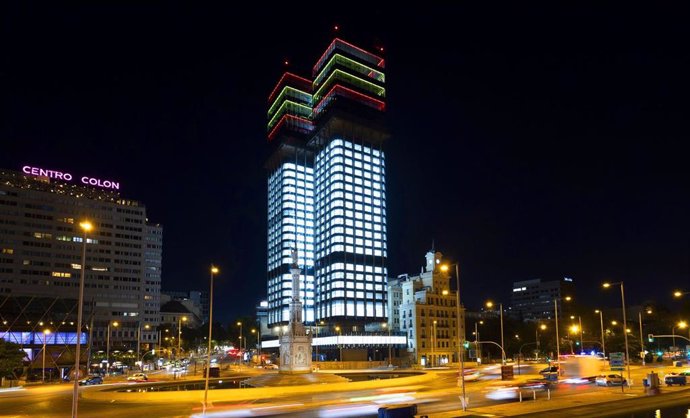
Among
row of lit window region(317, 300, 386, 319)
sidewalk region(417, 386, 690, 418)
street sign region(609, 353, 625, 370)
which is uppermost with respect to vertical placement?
row of lit window region(317, 300, 386, 319)

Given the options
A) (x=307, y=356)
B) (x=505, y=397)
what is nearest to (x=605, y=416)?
(x=505, y=397)

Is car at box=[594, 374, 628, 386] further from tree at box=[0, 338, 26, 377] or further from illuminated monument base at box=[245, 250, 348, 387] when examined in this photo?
tree at box=[0, 338, 26, 377]

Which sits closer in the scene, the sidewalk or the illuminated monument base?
the sidewalk

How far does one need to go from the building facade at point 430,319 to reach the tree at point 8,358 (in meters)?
94.5

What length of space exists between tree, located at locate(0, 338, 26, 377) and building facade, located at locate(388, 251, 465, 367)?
310 feet

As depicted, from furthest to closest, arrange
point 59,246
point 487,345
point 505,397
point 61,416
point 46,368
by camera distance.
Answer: point 59,246 → point 487,345 → point 46,368 → point 505,397 → point 61,416

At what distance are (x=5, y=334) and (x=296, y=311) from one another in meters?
61.9

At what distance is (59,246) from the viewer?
194 metres

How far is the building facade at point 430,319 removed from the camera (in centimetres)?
14900

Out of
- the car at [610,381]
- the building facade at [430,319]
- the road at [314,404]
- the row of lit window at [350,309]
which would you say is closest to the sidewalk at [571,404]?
the road at [314,404]

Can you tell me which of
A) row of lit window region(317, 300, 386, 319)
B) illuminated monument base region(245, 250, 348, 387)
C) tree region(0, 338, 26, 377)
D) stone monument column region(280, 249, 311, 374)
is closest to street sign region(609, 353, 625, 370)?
illuminated monument base region(245, 250, 348, 387)

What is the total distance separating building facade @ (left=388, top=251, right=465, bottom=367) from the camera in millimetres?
149000

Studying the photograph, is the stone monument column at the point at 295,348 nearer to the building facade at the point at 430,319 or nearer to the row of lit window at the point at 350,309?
the building facade at the point at 430,319

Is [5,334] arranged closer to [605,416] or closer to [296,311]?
[296,311]
